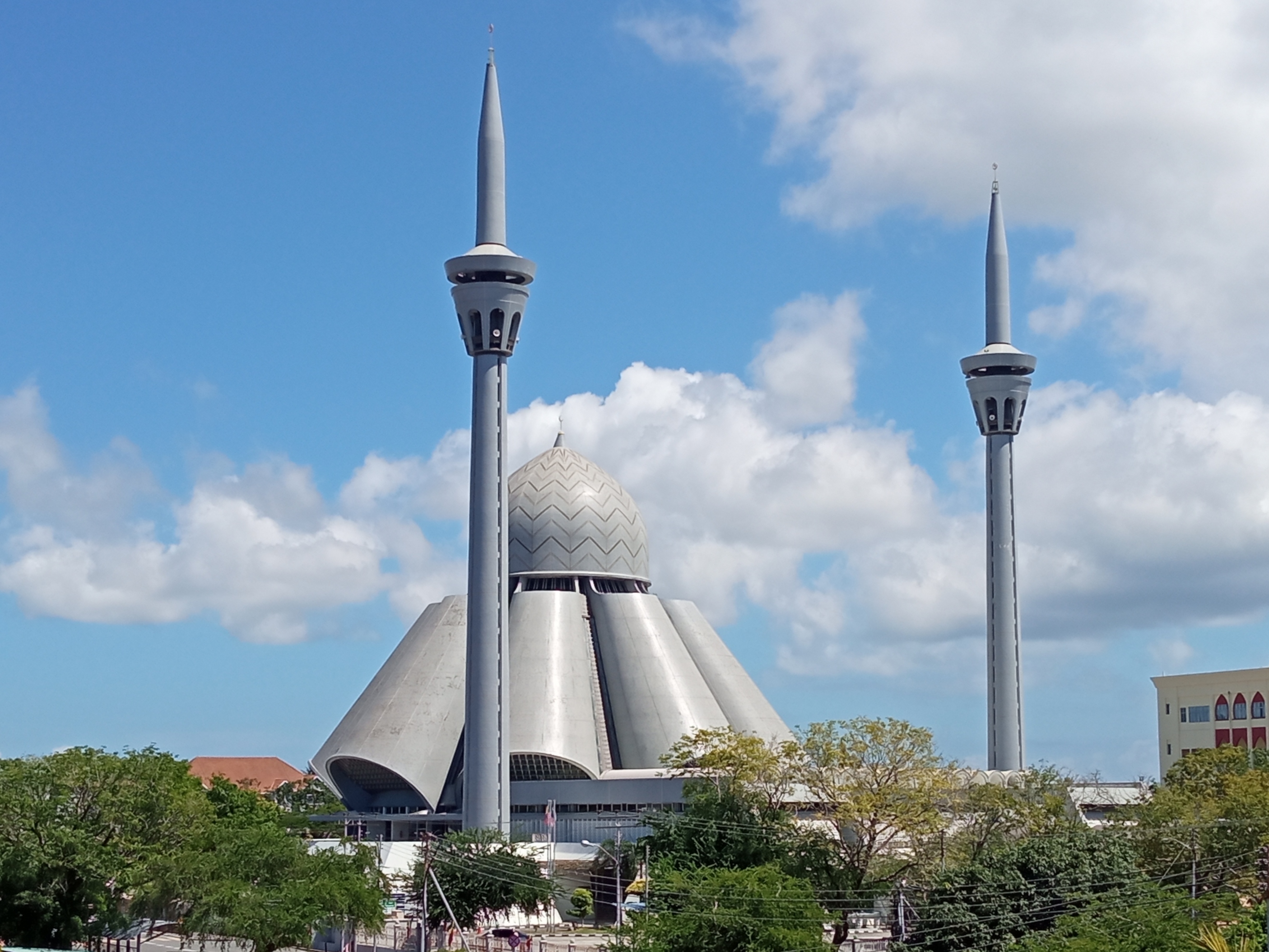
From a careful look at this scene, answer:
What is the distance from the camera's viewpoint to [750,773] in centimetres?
5944

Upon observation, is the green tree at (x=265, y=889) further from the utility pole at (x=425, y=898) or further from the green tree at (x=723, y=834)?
the green tree at (x=723, y=834)

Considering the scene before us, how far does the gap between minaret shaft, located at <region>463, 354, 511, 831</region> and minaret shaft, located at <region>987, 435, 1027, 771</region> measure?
2856 cm

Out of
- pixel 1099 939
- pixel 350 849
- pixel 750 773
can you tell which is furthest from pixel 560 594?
Answer: pixel 1099 939

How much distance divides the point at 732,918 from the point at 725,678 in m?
47.4

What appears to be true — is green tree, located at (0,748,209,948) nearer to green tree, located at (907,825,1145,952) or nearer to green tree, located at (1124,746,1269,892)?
green tree, located at (907,825,1145,952)

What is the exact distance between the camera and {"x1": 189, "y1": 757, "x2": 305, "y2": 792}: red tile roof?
13850cm

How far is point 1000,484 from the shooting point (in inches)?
3674

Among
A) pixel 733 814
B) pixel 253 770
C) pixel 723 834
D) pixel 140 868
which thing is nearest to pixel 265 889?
pixel 140 868

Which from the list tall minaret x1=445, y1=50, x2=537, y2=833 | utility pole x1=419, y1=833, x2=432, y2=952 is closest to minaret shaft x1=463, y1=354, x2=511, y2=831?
tall minaret x1=445, y1=50, x2=537, y2=833

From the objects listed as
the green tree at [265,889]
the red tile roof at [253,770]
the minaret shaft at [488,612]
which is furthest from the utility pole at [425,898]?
the red tile roof at [253,770]

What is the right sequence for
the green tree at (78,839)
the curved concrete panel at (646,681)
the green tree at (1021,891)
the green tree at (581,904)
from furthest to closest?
the curved concrete panel at (646,681) → the green tree at (581,904) → the green tree at (78,839) → the green tree at (1021,891)

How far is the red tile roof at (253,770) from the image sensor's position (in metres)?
138

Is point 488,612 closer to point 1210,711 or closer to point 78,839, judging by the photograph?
point 78,839

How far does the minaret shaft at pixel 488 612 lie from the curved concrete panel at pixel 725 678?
634 inches
